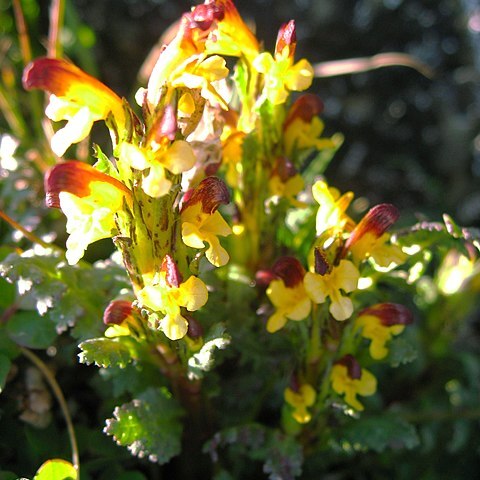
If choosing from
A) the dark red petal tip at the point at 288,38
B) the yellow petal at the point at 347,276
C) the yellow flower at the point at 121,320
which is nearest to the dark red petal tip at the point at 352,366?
the yellow petal at the point at 347,276

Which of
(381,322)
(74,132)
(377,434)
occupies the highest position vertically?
(74,132)

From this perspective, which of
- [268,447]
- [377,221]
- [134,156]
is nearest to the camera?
[134,156]

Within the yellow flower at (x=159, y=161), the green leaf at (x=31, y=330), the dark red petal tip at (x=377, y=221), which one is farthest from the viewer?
the green leaf at (x=31, y=330)

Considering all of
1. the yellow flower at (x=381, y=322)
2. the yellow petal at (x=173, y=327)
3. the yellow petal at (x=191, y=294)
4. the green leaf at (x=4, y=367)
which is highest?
the green leaf at (x=4, y=367)

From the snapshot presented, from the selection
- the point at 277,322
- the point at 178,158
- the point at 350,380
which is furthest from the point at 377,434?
the point at 178,158

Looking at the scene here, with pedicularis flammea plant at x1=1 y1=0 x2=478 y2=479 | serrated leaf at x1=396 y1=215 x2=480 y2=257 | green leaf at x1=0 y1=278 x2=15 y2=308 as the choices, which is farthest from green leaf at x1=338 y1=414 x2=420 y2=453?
green leaf at x1=0 y1=278 x2=15 y2=308

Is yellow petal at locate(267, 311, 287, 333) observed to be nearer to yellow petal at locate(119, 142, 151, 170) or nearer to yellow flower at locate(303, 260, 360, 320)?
yellow flower at locate(303, 260, 360, 320)

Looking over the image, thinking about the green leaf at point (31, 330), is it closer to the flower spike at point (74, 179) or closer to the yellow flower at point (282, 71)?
the flower spike at point (74, 179)

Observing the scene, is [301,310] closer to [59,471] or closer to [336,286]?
[336,286]
